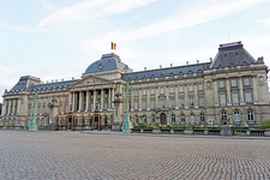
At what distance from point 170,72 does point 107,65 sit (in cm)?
2323

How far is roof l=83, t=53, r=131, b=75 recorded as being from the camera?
262 ft

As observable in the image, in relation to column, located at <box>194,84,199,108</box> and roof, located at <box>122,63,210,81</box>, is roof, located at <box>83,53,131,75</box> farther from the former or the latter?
column, located at <box>194,84,199,108</box>

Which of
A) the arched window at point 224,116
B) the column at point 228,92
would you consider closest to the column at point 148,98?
the arched window at point 224,116

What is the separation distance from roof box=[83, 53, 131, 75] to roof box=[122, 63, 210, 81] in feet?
15.1

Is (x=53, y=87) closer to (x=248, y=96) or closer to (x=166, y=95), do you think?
(x=166, y=95)

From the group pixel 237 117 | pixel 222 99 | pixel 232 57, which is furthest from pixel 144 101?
pixel 232 57

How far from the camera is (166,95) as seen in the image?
69.9 meters

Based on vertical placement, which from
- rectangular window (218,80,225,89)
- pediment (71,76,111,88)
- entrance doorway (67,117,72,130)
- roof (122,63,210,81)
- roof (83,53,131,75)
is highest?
roof (83,53,131,75)

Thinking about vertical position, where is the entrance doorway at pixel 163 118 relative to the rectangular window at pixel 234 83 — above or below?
below

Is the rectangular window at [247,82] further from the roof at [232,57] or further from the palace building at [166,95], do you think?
the roof at [232,57]

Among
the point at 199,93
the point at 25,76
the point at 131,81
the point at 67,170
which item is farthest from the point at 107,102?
the point at 67,170

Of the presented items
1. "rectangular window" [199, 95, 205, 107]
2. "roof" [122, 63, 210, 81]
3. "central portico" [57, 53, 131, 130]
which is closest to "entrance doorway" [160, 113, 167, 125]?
"rectangular window" [199, 95, 205, 107]

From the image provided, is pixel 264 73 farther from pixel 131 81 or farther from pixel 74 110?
pixel 74 110

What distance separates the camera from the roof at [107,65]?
7988 centimetres
